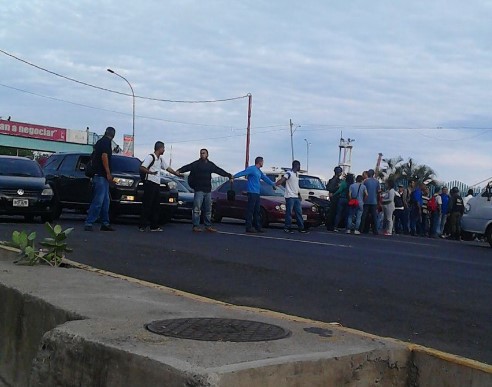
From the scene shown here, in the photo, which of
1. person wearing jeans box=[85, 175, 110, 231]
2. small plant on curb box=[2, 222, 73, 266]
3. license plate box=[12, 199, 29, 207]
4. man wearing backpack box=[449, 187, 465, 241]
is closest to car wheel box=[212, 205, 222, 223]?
man wearing backpack box=[449, 187, 465, 241]

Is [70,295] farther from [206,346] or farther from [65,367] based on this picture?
[206,346]

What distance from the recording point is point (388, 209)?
19672mm

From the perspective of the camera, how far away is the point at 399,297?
691 cm

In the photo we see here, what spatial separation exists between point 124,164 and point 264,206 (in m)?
3.90

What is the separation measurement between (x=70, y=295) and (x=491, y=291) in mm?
4881

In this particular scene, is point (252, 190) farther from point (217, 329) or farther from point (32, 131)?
point (32, 131)

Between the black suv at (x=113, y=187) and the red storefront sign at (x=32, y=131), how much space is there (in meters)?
42.0

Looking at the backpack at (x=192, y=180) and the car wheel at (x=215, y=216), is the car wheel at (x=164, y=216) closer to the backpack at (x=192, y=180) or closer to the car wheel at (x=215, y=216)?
the backpack at (x=192, y=180)

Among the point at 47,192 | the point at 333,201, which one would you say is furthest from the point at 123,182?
the point at 333,201

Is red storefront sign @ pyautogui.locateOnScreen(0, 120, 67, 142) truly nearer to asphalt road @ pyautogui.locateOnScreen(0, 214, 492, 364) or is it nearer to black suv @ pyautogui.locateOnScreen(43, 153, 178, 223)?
black suv @ pyautogui.locateOnScreen(43, 153, 178, 223)

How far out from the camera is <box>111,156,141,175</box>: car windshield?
16109mm

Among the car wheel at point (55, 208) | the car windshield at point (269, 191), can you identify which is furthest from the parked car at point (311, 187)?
the car wheel at point (55, 208)

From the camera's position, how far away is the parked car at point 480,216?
1569 cm

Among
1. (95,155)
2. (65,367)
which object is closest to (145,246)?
(95,155)
